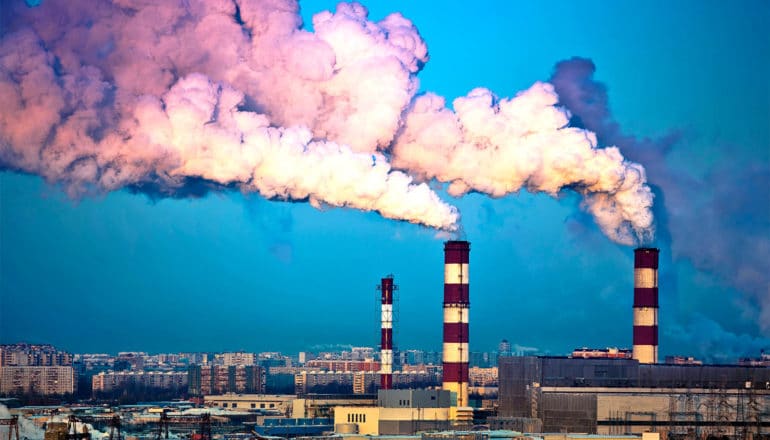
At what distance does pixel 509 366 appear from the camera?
176ft

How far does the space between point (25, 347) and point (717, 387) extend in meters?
69.3

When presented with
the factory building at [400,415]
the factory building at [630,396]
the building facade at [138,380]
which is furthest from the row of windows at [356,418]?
the building facade at [138,380]

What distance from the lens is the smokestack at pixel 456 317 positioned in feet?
180

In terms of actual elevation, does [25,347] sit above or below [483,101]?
below

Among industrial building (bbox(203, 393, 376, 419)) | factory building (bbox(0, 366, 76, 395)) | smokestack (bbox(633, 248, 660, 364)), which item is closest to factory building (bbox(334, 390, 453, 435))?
smokestack (bbox(633, 248, 660, 364))

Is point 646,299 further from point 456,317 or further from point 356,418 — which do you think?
point 356,418

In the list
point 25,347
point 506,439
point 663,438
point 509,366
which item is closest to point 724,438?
point 663,438

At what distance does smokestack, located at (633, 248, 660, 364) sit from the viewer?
178 feet

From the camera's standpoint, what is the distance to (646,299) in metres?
54.5

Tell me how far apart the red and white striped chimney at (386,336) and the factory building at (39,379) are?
122 ft

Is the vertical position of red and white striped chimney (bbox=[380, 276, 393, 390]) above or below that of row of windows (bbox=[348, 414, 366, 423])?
above

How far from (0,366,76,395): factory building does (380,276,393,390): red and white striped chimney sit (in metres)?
37.3

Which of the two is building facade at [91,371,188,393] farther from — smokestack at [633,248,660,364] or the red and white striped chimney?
smokestack at [633,248,660,364]

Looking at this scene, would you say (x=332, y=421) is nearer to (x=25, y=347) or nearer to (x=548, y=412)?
(x=548, y=412)
